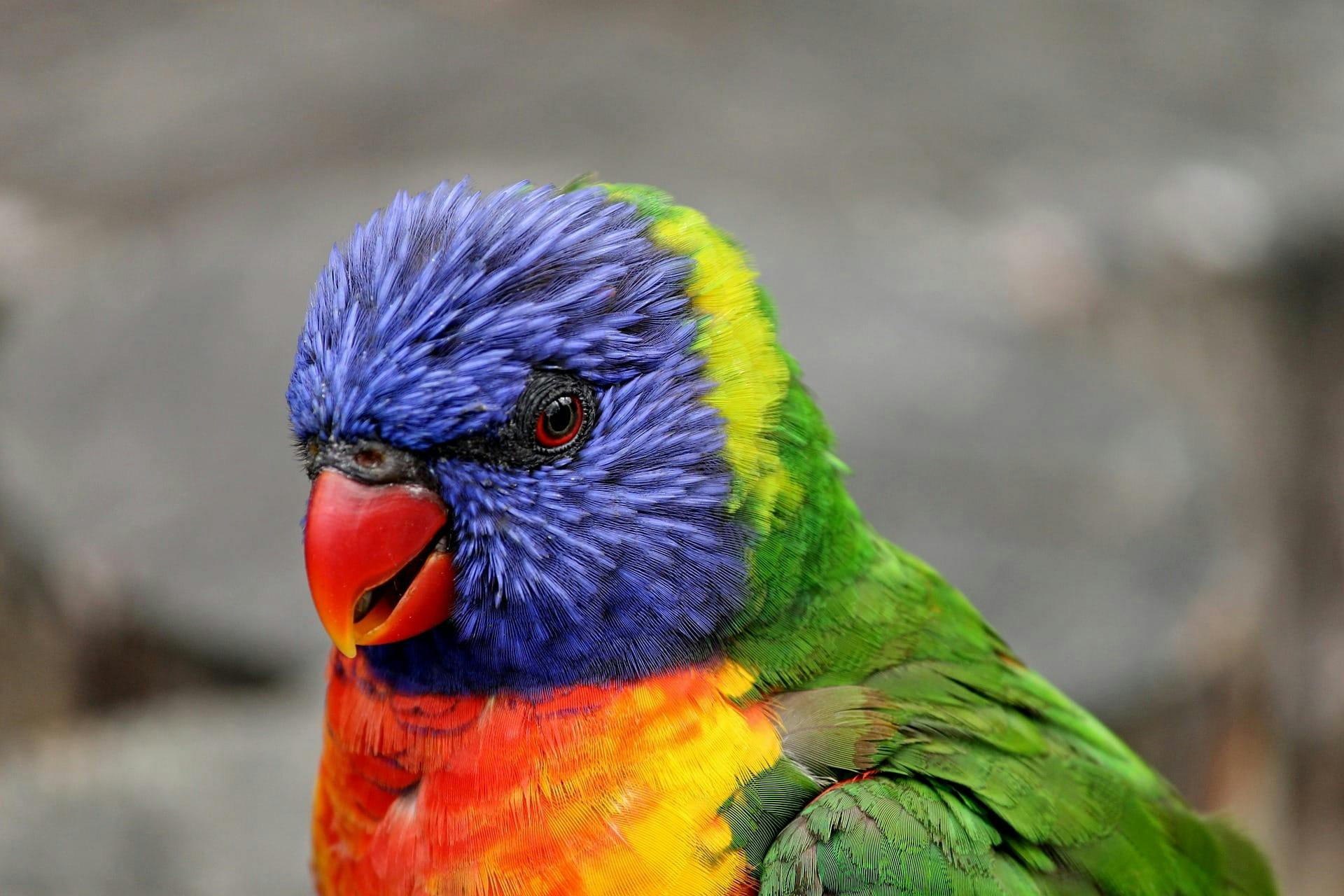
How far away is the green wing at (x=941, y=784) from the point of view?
188 centimetres

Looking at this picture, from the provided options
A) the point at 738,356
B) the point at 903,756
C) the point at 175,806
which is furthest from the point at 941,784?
the point at 175,806

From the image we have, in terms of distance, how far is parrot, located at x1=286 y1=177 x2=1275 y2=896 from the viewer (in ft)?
6.18

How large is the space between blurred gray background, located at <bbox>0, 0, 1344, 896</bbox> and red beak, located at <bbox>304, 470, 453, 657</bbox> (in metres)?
1.68

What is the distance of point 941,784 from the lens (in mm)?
2008

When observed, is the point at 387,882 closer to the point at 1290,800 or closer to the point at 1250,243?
the point at 1290,800

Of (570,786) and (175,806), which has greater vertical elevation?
(570,786)

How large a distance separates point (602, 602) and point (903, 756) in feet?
1.82

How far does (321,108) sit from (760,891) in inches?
229

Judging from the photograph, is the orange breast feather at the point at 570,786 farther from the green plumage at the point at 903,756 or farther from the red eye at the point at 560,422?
the red eye at the point at 560,422

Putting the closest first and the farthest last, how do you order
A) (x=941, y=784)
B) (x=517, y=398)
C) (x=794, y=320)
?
(x=517, y=398) < (x=941, y=784) < (x=794, y=320)

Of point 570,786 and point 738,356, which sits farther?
point 738,356

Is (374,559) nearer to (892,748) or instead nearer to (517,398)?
(517,398)

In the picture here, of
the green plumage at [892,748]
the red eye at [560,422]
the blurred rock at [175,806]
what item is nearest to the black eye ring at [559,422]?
the red eye at [560,422]

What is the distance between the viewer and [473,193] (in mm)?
2086
